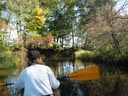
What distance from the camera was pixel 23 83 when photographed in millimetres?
3430

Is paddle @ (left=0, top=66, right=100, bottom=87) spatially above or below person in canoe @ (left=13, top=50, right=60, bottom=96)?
below

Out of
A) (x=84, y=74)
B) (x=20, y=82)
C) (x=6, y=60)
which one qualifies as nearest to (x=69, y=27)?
(x=6, y=60)

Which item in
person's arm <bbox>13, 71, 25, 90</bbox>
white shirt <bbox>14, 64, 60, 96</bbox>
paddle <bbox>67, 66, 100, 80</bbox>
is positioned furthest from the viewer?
paddle <bbox>67, 66, 100, 80</bbox>

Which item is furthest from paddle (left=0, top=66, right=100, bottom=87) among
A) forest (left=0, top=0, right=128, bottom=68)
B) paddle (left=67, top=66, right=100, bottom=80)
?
forest (left=0, top=0, right=128, bottom=68)

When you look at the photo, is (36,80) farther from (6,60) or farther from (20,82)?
(6,60)

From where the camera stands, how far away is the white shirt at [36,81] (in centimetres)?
329

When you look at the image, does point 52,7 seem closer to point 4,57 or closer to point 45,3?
point 45,3

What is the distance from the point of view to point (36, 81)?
3.32 m

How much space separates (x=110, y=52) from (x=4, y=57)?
317 inches

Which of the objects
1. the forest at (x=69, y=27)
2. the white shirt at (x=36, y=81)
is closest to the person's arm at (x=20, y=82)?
the white shirt at (x=36, y=81)

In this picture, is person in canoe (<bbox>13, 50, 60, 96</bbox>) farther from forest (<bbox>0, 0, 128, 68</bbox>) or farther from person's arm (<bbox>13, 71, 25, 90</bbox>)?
forest (<bbox>0, 0, 128, 68</bbox>)

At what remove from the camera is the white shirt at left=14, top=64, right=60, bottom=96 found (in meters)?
3.29

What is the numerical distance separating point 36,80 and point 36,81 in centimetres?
1

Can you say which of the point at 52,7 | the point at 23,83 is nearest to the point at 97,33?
the point at 23,83
